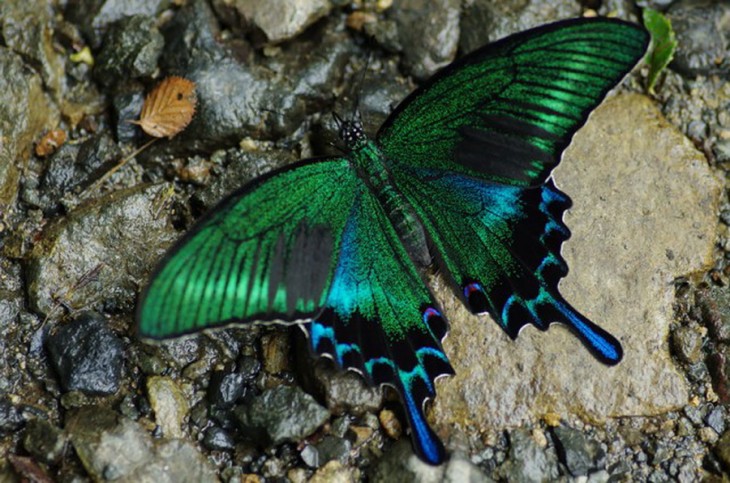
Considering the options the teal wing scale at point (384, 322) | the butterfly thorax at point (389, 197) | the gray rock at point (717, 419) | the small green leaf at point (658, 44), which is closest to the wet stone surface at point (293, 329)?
the gray rock at point (717, 419)

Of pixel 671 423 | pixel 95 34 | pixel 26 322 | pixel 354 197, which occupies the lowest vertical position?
pixel 671 423

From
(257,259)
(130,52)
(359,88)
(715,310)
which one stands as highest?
(130,52)

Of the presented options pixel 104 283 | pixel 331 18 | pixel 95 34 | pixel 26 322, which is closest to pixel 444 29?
pixel 331 18

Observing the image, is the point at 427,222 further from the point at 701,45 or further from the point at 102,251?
the point at 701,45

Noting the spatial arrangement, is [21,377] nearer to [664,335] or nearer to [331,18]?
[331,18]

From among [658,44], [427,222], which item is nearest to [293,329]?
[427,222]

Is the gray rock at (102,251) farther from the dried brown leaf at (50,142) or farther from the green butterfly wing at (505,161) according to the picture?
the green butterfly wing at (505,161)
